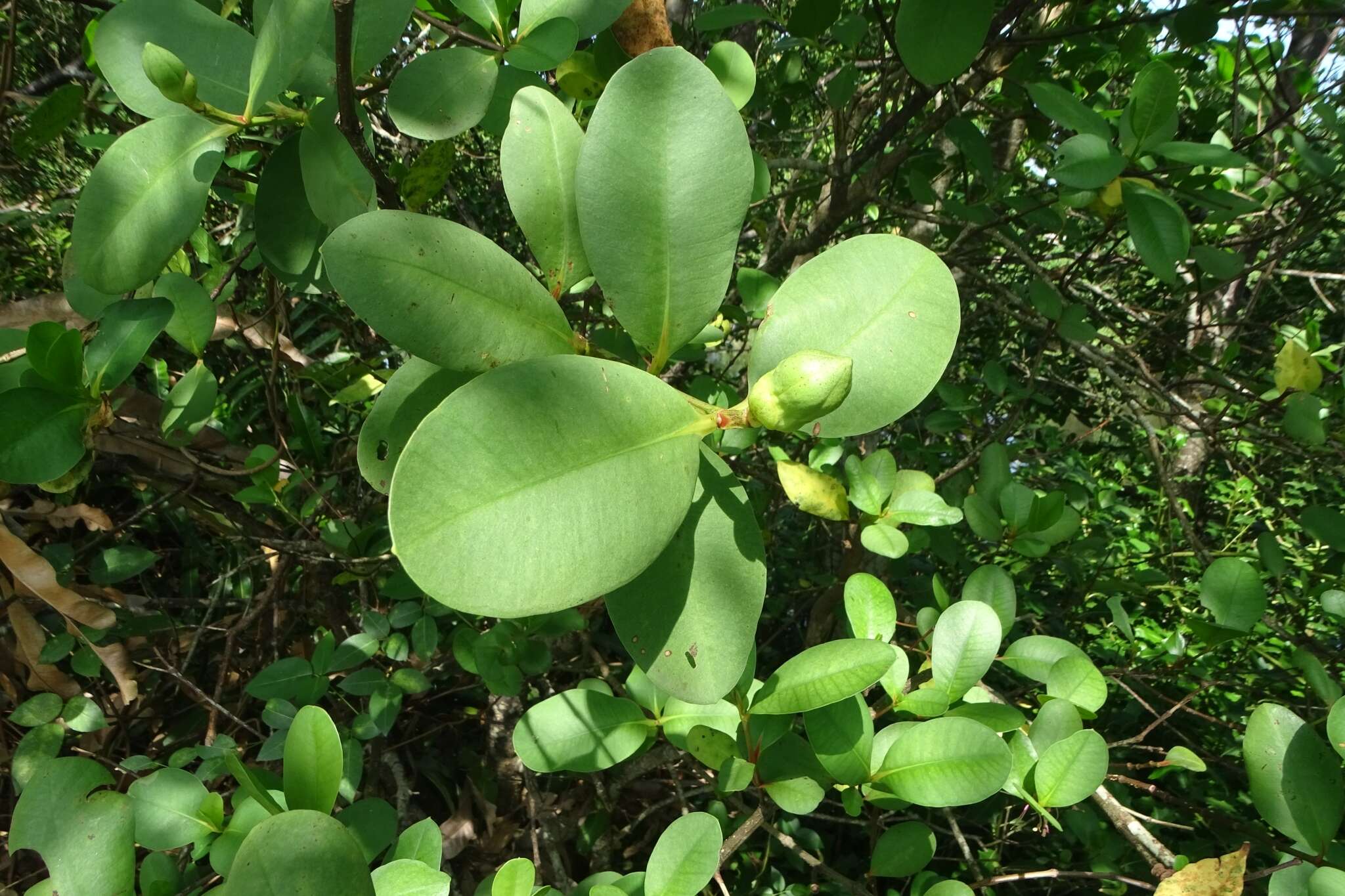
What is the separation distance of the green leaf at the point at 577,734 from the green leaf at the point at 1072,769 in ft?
1.22

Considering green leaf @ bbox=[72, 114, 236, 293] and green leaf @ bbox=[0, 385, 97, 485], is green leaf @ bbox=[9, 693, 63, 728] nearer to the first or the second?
green leaf @ bbox=[0, 385, 97, 485]

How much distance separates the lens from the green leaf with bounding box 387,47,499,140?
60 cm

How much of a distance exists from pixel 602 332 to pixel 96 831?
2.21ft

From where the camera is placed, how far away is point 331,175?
56 cm

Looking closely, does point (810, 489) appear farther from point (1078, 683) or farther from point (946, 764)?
point (1078, 683)

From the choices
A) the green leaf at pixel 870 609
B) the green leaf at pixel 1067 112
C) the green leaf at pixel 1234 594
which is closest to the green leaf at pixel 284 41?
the green leaf at pixel 870 609

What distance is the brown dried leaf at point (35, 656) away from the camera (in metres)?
1.09

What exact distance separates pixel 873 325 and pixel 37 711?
3.76 feet

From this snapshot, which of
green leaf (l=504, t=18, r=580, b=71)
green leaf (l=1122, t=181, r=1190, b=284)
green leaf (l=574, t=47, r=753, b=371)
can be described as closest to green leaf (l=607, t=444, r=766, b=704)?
green leaf (l=574, t=47, r=753, b=371)

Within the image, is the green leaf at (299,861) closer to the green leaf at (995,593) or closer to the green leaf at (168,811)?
the green leaf at (168,811)

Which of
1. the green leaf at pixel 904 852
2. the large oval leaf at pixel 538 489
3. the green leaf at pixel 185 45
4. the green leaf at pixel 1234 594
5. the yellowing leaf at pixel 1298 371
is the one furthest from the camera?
the yellowing leaf at pixel 1298 371

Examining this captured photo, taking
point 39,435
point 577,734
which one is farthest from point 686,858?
point 39,435

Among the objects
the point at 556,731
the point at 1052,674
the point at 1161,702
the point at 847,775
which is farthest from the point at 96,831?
the point at 1161,702

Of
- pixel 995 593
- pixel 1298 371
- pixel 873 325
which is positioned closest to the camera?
pixel 873 325
